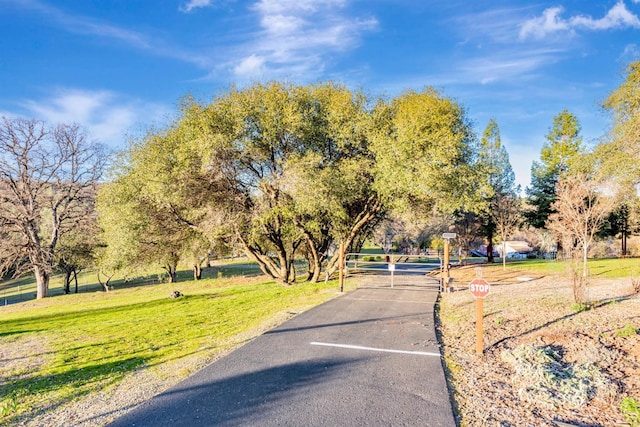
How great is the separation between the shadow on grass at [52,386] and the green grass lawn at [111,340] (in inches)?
0.5

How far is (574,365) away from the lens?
497cm

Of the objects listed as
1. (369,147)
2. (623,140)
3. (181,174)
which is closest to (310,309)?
(369,147)

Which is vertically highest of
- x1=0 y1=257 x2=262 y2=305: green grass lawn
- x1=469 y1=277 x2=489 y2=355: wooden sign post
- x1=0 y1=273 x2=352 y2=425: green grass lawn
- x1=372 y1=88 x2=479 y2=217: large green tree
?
x1=372 y1=88 x2=479 y2=217: large green tree

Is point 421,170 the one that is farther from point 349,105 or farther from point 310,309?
point 310,309

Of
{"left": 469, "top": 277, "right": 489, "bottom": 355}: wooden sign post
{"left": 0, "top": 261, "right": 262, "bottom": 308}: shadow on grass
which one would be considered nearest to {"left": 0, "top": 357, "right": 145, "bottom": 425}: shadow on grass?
{"left": 469, "top": 277, "right": 489, "bottom": 355}: wooden sign post

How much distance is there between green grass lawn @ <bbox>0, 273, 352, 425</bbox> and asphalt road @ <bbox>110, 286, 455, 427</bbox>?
1.22m

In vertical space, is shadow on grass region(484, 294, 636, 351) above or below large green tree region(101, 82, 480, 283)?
below

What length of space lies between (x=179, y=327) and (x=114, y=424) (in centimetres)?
528

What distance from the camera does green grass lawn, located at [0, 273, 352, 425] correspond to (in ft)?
16.7

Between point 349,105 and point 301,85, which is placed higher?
point 301,85

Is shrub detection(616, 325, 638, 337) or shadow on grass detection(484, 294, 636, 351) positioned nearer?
shrub detection(616, 325, 638, 337)

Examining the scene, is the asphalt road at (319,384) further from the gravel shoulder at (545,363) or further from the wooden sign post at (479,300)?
the wooden sign post at (479,300)

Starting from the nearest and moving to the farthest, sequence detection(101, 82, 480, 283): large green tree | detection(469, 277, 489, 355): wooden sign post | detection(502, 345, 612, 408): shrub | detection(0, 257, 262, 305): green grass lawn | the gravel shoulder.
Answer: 1. the gravel shoulder
2. detection(502, 345, 612, 408): shrub
3. detection(469, 277, 489, 355): wooden sign post
4. detection(101, 82, 480, 283): large green tree
5. detection(0, 257, 262, 305): green grass lawn

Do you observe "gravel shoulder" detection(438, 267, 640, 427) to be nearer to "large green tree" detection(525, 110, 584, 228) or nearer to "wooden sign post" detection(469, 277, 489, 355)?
"wooden sign post" detection(469, 277, 489, 355)
